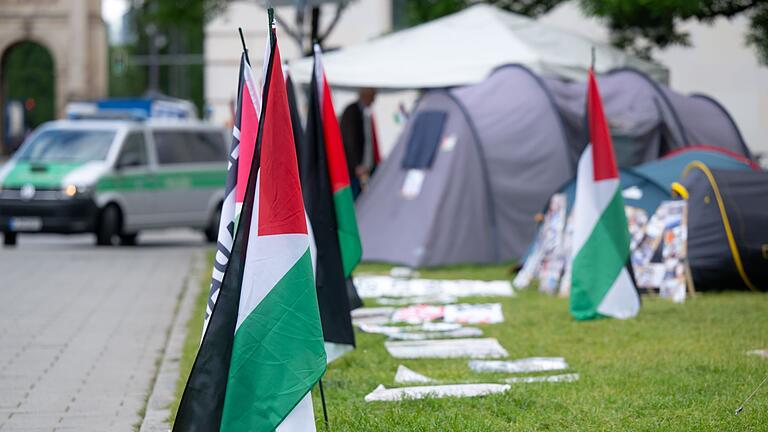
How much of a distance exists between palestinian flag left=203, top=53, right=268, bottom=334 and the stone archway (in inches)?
1840

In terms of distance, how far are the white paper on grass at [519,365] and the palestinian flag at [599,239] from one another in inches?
77.7

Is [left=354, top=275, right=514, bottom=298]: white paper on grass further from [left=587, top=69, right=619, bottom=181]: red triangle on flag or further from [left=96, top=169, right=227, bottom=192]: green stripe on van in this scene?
[left=96, top=169, right=227, bottom=192]: green stripe on van

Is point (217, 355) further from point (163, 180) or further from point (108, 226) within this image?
point (163, 180)

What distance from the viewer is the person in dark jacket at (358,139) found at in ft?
52.6

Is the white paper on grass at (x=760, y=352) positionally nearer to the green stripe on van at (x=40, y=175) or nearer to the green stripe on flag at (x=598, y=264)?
the green stripe on flag at (x=598, y=264)

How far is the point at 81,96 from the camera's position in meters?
52.9

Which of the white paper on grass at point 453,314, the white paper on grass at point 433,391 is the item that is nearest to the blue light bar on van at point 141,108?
the white paper on grass at point 453,314

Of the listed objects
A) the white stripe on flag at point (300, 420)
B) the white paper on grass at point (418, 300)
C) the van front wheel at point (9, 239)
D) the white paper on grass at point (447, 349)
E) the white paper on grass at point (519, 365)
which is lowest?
the van front wheel at point (9, 239)

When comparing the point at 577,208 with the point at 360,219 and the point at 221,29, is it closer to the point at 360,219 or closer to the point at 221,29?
the point at 360,219

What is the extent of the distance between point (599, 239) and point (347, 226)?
2771 mm

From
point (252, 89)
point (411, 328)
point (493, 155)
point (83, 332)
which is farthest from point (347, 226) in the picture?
point (493, 155)

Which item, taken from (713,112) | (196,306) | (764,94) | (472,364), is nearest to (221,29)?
(764,94)

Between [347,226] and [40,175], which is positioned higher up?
[347,226]

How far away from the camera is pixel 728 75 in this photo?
34.3 meters
